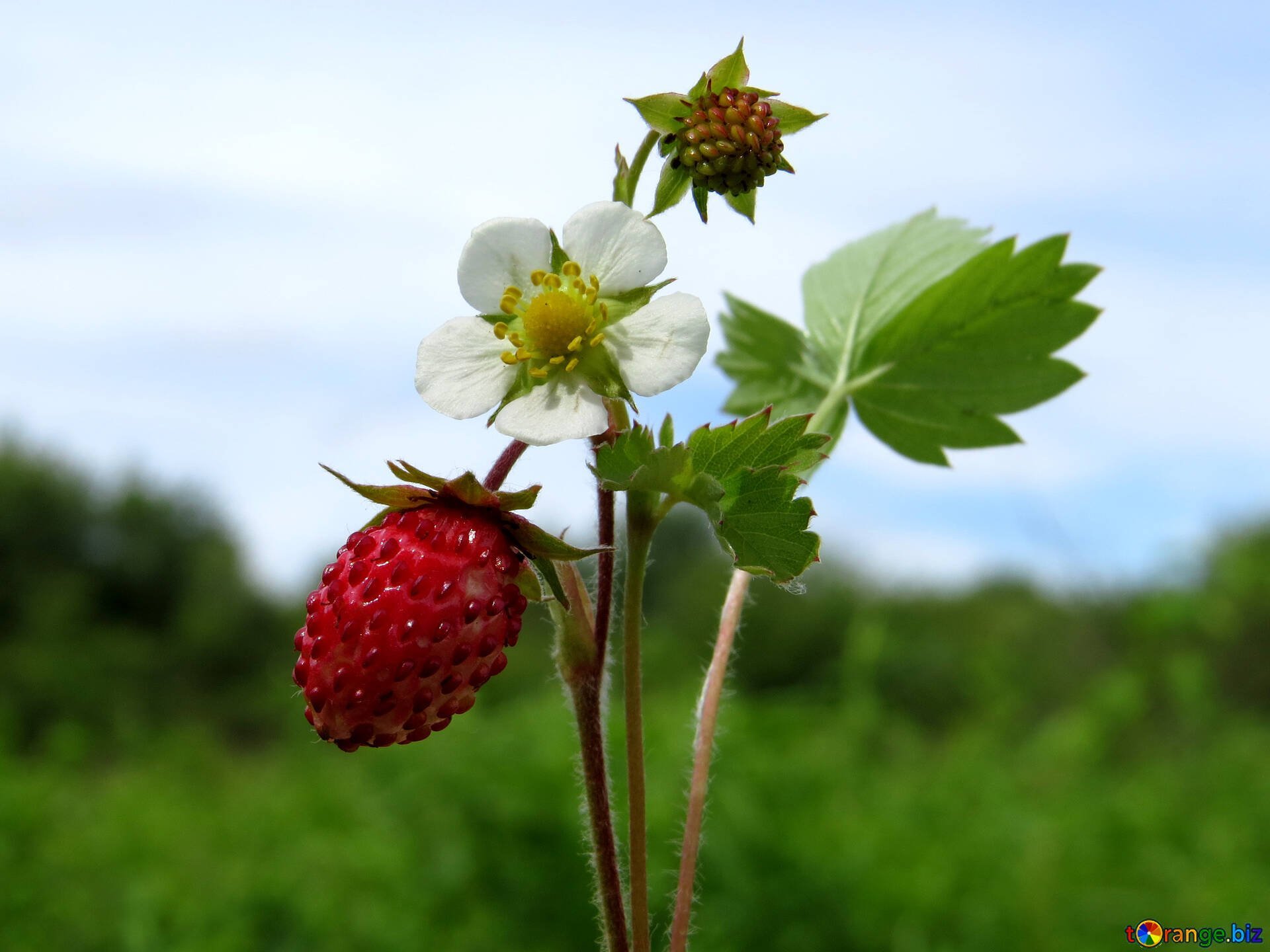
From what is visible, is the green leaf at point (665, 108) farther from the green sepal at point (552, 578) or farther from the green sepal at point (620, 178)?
the green sepal at point (552, 578)

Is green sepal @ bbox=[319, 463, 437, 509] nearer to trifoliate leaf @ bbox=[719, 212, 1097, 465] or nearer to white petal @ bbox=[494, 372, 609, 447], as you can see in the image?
white petal @ bbox=[494, 372, 609, 447]

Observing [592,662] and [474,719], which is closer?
[592,662]

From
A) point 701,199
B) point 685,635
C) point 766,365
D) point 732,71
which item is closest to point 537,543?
point 701,199

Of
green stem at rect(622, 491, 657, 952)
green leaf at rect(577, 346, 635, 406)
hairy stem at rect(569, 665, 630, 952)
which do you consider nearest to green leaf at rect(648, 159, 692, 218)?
green leaf at rect(577, 346, 635, 406)

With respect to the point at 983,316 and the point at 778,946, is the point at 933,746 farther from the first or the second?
the point at 983,316

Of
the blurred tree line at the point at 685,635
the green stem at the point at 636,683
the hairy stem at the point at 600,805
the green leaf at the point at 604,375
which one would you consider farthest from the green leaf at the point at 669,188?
the blurred tree line at the point at 685,635

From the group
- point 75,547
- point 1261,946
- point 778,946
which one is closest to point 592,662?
point 778,946
